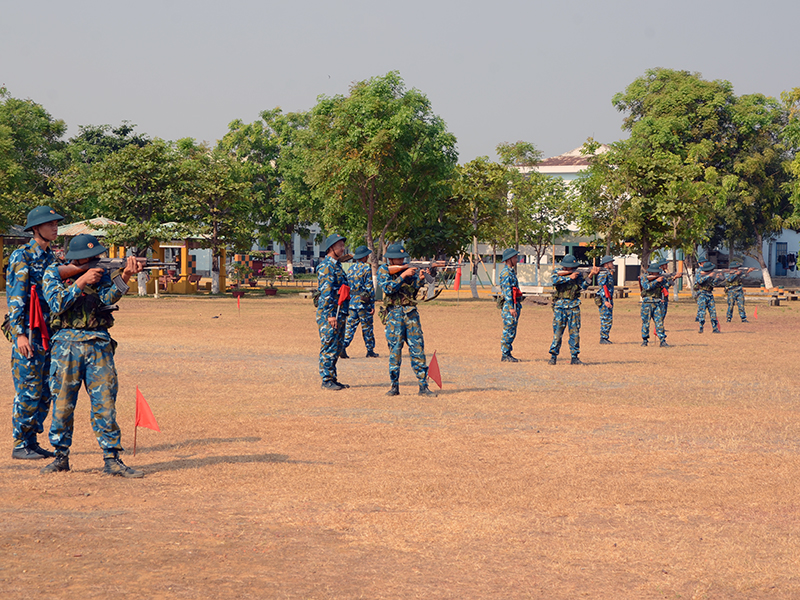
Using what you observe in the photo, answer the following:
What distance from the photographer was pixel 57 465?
7586 mm

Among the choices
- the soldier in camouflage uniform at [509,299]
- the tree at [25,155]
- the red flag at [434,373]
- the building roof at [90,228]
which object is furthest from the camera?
the tree at [25,155]

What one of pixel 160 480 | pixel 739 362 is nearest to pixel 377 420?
pixel 160 480

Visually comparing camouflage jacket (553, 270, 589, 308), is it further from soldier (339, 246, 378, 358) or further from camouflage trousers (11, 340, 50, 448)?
camouflage trousers (11, 340, 50, 448)

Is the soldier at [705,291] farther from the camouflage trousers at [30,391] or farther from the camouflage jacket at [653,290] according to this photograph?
the camouflage trousers at [30,391]

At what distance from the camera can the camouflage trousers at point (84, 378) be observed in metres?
7.29

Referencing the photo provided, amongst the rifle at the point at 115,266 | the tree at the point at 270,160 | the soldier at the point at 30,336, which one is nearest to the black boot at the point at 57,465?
the soldier at the point at 30,336

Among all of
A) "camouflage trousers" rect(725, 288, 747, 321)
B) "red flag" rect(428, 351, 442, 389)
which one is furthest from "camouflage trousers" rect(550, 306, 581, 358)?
"camouflage trousers" rect(725, 288, 747, 321)

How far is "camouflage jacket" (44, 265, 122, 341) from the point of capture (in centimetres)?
721

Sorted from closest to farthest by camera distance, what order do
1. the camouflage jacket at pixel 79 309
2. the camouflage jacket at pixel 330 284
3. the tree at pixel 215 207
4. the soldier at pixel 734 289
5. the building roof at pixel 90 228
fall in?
the camouflage jacket at pixel 79 309
the camouflage jacket at pixel 330 284
the soldier at pixel 734 289
the building roof at pixel 90 228
the tree at pixel 215 207

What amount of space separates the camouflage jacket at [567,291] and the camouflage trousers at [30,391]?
976 centimetres

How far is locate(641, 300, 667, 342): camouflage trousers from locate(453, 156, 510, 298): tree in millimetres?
27503

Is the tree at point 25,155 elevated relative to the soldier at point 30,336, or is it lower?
elevated

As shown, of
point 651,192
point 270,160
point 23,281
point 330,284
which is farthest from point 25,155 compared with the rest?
point 23,281

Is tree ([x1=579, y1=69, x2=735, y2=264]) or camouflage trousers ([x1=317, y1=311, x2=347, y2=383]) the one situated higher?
tree ([x1=579, y1=69, x2=735, y2=264])
